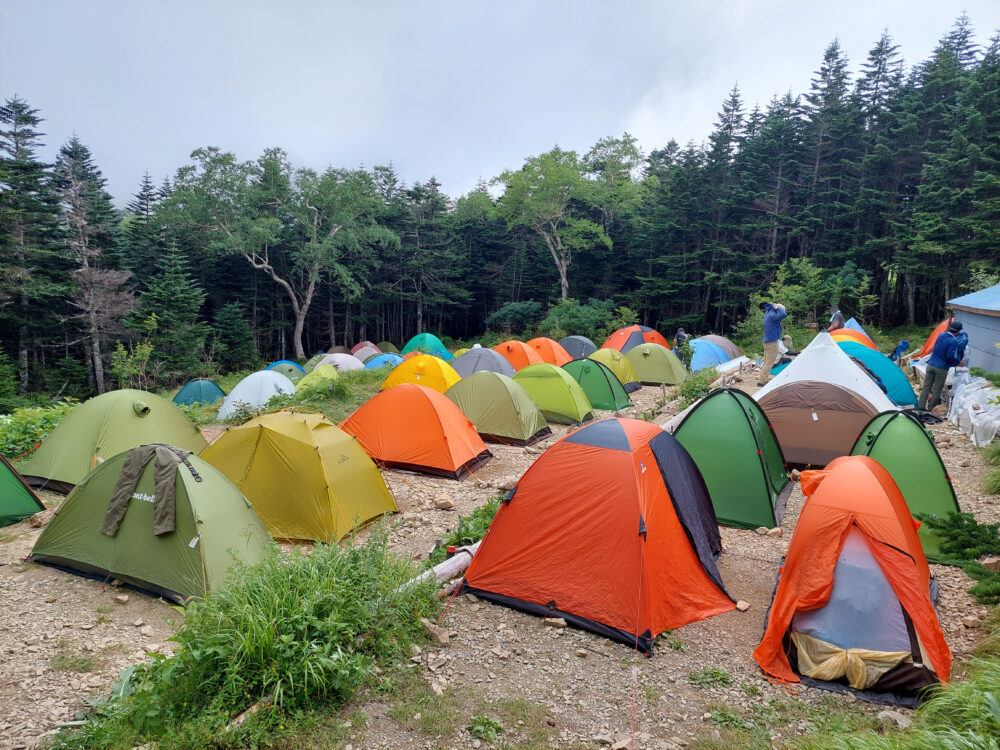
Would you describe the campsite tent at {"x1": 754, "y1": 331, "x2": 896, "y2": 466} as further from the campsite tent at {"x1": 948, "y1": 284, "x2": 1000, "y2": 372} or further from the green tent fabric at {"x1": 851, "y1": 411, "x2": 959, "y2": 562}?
the campsite tent at {"x1": 948, "y1": 284, "x2": 1000, "y2": 372}

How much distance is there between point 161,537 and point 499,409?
6619 millimetres

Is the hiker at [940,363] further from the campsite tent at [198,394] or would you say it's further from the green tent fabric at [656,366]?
the campsite tent at [198,394]

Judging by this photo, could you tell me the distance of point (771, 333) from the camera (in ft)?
42.2

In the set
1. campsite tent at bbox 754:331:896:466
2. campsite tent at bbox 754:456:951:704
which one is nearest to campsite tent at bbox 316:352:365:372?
campsite tent at bbox 754:331:896:466

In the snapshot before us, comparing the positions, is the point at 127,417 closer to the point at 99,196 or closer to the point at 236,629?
the point at 236,629

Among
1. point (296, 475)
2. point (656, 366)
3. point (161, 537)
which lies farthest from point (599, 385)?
point (161, 537)

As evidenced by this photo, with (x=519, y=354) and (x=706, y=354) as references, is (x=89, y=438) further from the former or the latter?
(x=706, y=354)

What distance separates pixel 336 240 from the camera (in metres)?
28.3

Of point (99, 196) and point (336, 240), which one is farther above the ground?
point (99, 196)

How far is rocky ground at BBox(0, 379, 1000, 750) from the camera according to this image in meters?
3.32

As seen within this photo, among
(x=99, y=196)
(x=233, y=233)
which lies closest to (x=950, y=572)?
(x=233, y=233)

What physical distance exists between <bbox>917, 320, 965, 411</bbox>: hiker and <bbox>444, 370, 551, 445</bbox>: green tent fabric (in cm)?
756

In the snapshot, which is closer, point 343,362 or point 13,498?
point 13,498

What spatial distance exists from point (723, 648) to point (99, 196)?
37.4 metres
